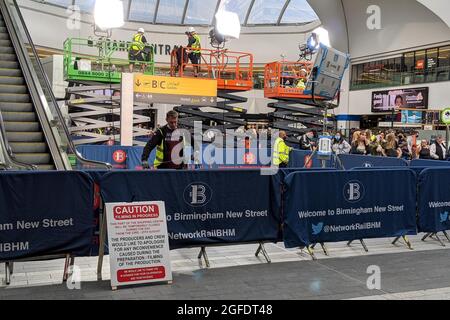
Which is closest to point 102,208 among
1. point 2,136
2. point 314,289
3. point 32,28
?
point 314,289

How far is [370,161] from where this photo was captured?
14.5m

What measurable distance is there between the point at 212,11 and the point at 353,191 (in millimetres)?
33180

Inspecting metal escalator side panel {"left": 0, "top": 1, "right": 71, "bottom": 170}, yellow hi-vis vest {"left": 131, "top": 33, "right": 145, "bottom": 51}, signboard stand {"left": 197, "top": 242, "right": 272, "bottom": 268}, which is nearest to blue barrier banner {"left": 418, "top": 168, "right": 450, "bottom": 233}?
signboard stand {"left": 197, "top": 242, "right": 272, "bottom": 268}

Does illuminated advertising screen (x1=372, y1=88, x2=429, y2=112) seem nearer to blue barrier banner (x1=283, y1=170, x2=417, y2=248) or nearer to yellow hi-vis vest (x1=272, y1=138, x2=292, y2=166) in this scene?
yellow hi-vis vest (x1=272, y1=138, x2=292, y2=166)

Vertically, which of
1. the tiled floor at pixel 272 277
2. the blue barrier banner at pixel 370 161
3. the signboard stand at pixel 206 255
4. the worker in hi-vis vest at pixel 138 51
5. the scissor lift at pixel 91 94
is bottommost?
the tiled floor at pixel 272 277

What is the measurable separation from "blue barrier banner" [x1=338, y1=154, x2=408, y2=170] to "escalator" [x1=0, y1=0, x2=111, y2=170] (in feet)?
24.3

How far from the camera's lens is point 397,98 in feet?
106

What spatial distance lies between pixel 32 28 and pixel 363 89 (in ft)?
73.0

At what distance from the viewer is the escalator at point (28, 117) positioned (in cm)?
962

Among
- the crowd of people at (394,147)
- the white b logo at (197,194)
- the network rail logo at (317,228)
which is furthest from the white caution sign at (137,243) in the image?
the crowd of people at (394,147)

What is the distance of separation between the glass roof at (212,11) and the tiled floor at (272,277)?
32.3m

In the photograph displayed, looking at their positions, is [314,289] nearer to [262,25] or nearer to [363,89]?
[363,89]

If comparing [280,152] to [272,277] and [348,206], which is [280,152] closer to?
[348,206]

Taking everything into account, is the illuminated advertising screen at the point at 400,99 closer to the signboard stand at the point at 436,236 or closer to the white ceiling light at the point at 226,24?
the white ceiling light at the point at 226,24
